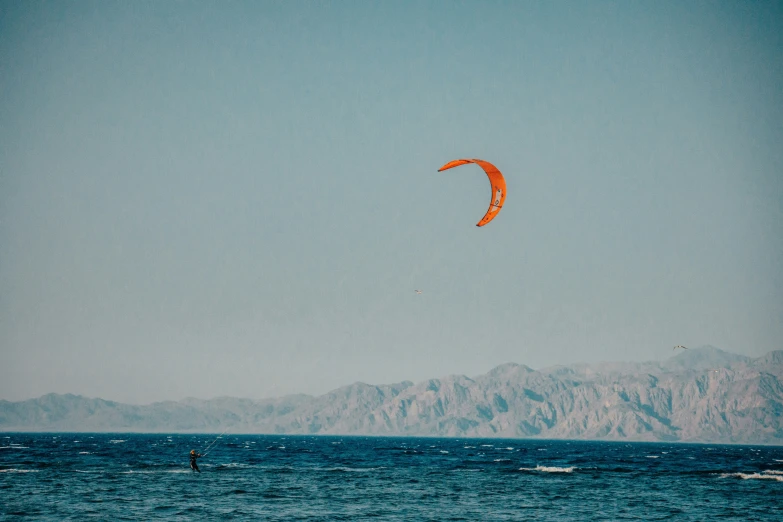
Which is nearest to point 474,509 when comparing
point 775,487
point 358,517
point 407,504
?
point 407,504

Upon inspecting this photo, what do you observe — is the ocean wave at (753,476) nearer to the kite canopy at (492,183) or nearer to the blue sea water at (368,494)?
the blue sea water at (368,494)

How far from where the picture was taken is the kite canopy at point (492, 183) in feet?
145

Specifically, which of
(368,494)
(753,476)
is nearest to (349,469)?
(368,494)

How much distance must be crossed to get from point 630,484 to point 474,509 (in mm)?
26981

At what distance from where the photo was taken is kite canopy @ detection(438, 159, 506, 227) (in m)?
44.1

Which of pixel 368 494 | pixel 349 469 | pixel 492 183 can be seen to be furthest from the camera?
pixel 349 469

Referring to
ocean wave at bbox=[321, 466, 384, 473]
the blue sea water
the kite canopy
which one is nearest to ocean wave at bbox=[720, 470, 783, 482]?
the blue sea water

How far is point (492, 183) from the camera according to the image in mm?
46344

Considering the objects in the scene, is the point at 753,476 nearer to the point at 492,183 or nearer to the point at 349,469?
the point at 349,469

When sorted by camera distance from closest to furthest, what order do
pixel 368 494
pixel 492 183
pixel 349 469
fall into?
pixel 492 183, pixel 368 494, pixel 349 469

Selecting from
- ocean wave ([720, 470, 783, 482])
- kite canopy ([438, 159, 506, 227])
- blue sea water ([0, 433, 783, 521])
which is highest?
kite canopy ([438, 159, 506, 227])

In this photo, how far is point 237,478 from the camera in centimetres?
7100

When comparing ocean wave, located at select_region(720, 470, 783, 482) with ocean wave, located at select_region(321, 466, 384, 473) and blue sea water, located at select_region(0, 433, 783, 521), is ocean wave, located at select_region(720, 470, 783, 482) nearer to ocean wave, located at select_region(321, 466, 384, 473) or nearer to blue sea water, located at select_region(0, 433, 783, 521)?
blue sea water, located at select_region(0, 433, 783, 521)

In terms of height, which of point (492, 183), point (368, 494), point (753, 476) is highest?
point (492, 183)
